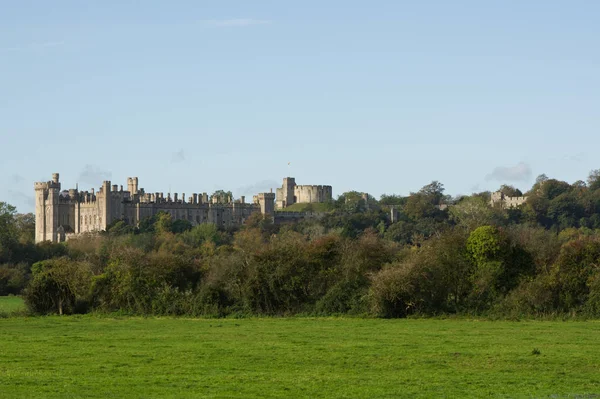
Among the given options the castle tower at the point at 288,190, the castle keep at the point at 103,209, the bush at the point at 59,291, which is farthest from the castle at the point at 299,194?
the bush at the point at 59,291

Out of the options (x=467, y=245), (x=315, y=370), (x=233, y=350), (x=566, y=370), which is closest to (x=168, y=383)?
(x=315, y=370)

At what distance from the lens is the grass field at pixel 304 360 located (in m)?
17.5

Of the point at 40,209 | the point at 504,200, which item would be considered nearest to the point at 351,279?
the point at 40,209

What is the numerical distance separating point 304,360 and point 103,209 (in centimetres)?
10501

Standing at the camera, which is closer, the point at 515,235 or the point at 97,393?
the point at 97,393

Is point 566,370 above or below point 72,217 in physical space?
below

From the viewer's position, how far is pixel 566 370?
19.4m

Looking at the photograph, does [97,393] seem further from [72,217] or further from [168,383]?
[72,217]

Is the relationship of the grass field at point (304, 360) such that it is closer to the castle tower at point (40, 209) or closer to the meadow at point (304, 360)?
the meadow at point (304, 360)

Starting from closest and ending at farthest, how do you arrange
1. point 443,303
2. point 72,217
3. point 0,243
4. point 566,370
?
point 566,370 < point 443,303 < point 0,243 < point 72,217

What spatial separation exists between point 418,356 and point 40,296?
1740 cm

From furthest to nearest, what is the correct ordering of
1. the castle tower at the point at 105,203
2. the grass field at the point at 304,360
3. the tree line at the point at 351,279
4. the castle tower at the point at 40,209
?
the castle tower at the point at 40,209, the castle tower at the point at 105,203, the tree line at the point at 351,279, the grass field at the point at 304,360

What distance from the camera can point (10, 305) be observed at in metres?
42.1

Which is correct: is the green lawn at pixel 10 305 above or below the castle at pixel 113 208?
below
